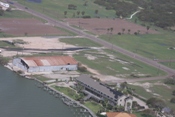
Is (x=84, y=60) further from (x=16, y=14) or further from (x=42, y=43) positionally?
(x=16, y=14)

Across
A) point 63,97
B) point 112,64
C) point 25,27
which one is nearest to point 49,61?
point 112,64

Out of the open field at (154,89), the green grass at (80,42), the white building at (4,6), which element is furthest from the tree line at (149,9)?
the open field at (154,89)

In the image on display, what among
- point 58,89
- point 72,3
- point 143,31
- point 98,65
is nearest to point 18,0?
point 72,3

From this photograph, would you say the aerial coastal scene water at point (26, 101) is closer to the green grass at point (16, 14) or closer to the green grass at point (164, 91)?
the green grass at point (164, 91)

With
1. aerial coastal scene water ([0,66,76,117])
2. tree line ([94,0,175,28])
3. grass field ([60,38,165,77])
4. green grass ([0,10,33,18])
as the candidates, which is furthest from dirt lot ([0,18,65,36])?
tree line ([94,0,175,28])

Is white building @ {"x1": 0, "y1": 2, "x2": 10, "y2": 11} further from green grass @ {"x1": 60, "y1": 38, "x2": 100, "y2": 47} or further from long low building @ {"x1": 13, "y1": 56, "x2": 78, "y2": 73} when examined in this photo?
long low building @ {"x1": 13, "y1": 56, "x2": 78, "y2": 73}

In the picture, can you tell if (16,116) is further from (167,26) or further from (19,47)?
(167,26)

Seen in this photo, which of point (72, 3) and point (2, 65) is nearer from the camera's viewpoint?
point (2, 65)
